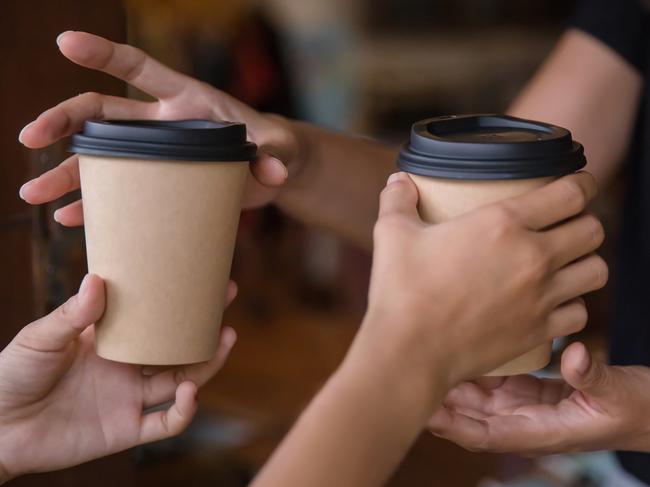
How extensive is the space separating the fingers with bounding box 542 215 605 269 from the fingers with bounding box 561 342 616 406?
93 millimetres

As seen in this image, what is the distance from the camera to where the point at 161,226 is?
2.95ft

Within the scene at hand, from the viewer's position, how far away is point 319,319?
14.8 feet

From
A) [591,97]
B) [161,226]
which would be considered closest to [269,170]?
[161,226]

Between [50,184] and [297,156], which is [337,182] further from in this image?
[50,184]

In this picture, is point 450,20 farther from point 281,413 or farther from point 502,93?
point 281,413

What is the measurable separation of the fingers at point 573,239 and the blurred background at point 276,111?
751 mm

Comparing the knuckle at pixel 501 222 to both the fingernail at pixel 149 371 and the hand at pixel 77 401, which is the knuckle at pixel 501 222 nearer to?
the hand at pixel 77 401

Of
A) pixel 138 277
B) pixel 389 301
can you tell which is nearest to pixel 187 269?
pixel 138 277

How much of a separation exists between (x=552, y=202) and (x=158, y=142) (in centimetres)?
38

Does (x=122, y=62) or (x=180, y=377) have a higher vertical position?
(x=122, y=62)

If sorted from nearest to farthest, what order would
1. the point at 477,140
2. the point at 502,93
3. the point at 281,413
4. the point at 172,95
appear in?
the point at 477,140 → the point at 172,95 → the point at 281,413 → the point at 502,93

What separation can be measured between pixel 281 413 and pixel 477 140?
2.44 m

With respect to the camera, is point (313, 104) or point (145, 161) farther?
point (313, 104)

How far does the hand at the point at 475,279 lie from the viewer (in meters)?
0.73
